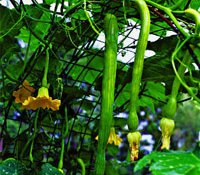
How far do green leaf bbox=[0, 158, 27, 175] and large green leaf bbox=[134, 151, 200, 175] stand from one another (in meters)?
0.34

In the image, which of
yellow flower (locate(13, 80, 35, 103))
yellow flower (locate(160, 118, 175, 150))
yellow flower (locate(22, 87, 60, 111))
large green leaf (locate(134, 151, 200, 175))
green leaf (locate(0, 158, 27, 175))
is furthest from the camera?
yellow flower (locate(13, 80, 35, 103))

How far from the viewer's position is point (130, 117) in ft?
2.56

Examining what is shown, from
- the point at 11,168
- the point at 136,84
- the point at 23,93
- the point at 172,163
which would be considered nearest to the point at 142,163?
the point at 172,163

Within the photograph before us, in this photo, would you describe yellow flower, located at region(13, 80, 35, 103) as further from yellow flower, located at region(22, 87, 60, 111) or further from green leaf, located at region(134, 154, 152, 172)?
green leaf, located at region(134, 154, 152, 172)

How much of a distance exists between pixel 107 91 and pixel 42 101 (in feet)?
0.82

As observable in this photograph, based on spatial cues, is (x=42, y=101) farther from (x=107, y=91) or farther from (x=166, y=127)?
(x=166, y=127)

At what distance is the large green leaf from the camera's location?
1.99 feet

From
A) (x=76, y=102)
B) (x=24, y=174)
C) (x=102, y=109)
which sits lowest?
(x=24, y=174)

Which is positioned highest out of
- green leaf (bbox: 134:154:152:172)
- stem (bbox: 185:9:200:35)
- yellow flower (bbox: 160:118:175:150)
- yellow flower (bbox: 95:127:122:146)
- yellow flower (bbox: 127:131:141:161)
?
stem (bbox: 185:9:200:35)

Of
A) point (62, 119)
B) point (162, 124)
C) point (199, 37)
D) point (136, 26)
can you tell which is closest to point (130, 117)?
point (162, 124)

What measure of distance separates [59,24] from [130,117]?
344 mm

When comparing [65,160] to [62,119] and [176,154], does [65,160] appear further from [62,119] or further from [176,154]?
[176,154]

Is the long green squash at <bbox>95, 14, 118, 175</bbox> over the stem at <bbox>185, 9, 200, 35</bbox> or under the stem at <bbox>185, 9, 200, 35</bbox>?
under

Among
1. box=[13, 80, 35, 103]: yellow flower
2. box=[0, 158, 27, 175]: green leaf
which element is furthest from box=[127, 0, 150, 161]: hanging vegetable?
box=[13, 80, 35, 103]: yellow flower
